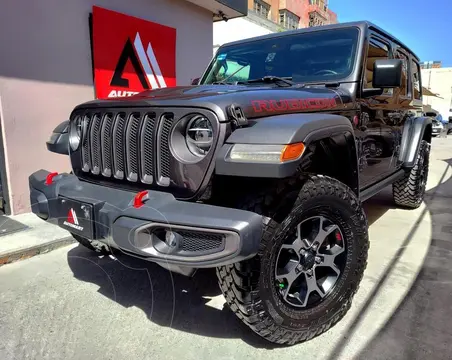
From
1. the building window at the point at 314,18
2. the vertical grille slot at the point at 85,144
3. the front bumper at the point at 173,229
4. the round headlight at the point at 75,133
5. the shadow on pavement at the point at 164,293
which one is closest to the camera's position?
the front bumper at the point at 173,229

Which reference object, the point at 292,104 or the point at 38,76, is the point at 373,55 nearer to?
the point at 292,104

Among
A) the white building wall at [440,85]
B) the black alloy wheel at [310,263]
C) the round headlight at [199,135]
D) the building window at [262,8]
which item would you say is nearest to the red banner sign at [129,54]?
the round headlight at [199,135]

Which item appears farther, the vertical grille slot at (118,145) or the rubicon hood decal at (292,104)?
the vertical grille slot at (118,145)

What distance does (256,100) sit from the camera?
209cm

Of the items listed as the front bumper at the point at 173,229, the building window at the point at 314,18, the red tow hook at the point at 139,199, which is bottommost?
the front bumper at the point at 173,229

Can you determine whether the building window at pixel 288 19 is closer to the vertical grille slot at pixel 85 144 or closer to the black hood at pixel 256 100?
the black hood at pixel 256 100

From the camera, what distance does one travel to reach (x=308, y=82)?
292 centimetres

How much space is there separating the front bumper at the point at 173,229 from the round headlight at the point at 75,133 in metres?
0.64

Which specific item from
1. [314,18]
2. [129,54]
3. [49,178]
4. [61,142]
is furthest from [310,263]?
[314,18]

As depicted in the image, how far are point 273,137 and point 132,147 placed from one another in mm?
888

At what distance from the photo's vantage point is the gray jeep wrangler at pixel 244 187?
173 cm

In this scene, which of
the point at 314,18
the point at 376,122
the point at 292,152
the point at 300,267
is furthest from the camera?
the point at 314,18

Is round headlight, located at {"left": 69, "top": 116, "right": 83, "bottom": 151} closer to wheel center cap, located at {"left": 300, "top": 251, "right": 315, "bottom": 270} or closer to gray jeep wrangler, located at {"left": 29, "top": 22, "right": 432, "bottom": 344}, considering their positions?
gray jeep wrangler, located at {"left": 29, "top": 22, "right": 432, "bottom": 344}

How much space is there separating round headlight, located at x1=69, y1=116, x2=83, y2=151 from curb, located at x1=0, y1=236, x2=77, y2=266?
58.1 inches
